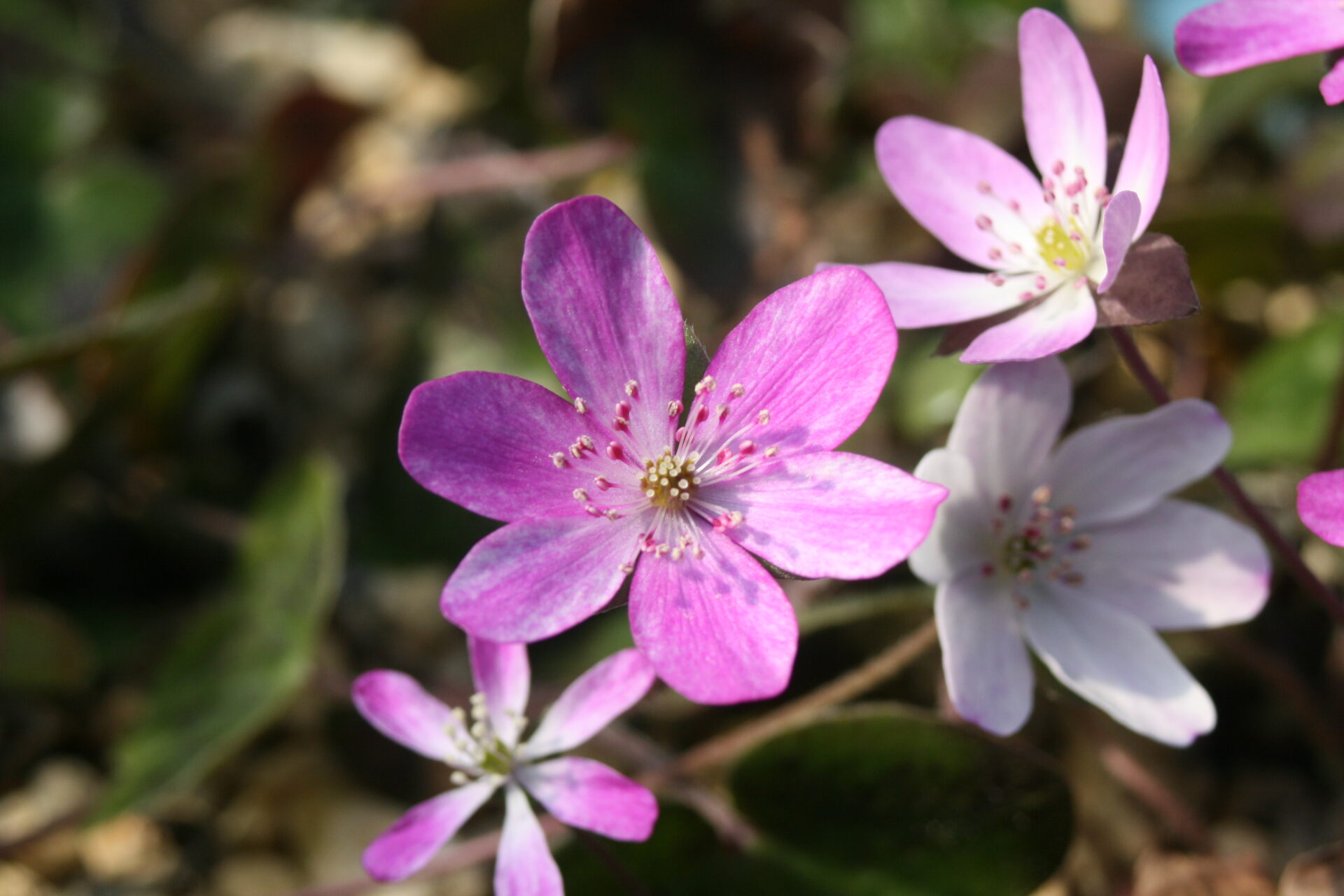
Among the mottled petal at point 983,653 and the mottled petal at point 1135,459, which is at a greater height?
the mottled petal at point 1135,459

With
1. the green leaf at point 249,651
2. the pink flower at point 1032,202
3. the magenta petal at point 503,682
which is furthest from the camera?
the green leaf at point 249,651

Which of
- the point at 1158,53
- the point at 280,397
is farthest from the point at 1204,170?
the point at 280,397

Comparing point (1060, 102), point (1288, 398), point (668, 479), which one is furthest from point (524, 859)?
point (1288, 398)

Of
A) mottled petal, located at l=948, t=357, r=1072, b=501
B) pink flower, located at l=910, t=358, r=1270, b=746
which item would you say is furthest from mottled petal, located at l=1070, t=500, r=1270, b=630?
mottled petal, located at l=948, t=357, r=1072, b=501

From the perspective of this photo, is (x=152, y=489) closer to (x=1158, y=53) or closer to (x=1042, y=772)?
(x=1042, y=772)

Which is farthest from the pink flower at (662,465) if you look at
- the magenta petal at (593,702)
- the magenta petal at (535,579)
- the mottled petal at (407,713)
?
the mottled petal at (407,713)

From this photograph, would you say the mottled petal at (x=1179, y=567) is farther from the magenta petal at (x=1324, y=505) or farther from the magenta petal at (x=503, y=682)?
the magenta petal at (x=503, y=682)

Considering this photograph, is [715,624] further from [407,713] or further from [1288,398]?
[1288,398]
